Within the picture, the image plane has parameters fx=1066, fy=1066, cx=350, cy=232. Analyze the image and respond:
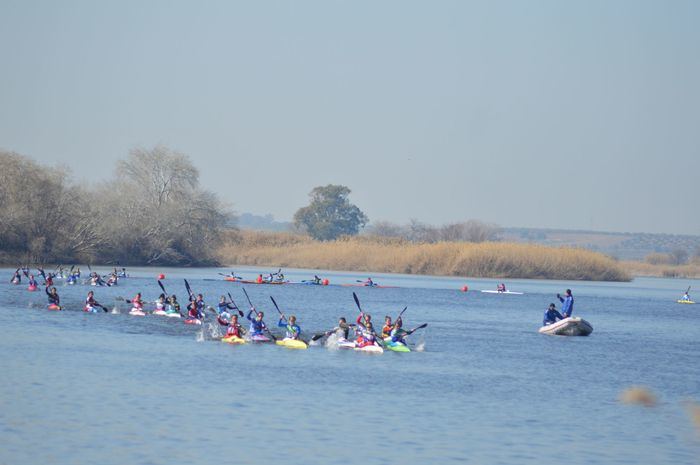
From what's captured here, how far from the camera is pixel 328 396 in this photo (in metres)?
22.6

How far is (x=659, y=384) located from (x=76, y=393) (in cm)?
1494

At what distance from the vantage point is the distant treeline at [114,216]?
2734 inches

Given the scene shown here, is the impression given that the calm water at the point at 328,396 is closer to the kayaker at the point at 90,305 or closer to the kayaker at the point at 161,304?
the kayaker at the point at 90,305

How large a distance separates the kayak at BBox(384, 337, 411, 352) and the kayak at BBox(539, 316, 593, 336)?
29.1ft

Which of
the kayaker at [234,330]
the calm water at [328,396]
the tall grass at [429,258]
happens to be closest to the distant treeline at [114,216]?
the tall grass at [429,258]

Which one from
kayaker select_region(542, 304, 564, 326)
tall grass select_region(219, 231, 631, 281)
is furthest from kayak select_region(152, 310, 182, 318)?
tall grass select_region(219, 231, 631, 281)

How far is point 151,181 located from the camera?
86500 mm

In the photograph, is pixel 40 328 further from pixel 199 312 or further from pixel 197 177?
pixel 197 177

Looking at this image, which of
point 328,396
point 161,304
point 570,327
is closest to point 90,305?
point 161,304

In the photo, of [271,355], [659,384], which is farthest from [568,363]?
[271,355]

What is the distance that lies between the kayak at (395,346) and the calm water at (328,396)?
60 centimetres

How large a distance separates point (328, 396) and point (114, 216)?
58.0 metres

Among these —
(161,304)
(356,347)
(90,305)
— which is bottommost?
(356,347)

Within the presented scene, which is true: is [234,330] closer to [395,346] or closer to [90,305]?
[395,346]
